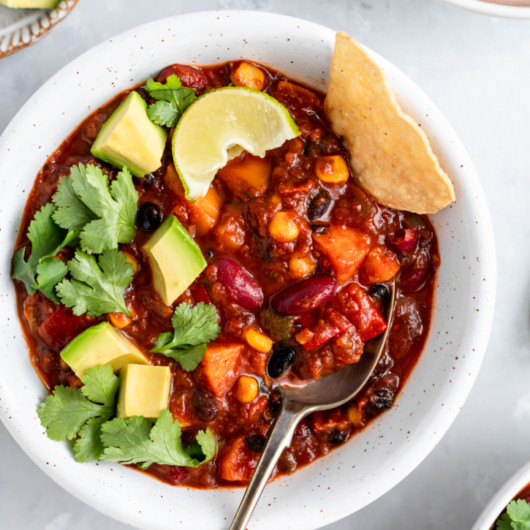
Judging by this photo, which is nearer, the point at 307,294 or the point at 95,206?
the point at 95,206

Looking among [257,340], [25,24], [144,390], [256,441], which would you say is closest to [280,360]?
[257,340]

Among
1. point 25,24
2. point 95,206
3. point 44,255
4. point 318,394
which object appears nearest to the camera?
point 95,206

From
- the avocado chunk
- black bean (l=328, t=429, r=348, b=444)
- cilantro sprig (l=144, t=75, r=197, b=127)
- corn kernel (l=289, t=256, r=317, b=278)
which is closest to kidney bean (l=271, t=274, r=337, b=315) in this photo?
corn kernel (l=289, t=256, r=317, b=278)

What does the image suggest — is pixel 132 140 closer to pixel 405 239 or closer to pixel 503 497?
pixel 405 239

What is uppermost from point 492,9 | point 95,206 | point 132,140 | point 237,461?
point 492,9

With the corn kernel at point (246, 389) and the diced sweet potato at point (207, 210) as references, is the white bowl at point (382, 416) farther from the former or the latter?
the diced sweet potato at point (207, 210)

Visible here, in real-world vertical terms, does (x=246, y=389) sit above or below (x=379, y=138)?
below
